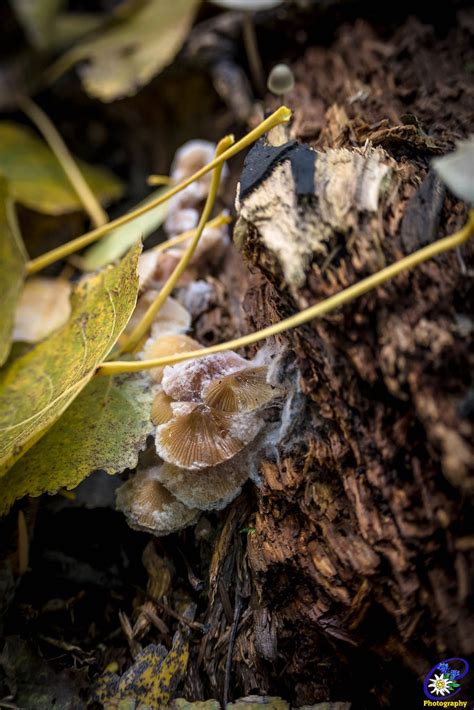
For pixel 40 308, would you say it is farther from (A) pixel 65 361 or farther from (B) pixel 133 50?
(B) pixel 133 50

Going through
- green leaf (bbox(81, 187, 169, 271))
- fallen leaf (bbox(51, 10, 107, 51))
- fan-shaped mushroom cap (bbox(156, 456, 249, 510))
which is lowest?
fan-shaped mushroom cap (bbox(156, 456, 249, 510))

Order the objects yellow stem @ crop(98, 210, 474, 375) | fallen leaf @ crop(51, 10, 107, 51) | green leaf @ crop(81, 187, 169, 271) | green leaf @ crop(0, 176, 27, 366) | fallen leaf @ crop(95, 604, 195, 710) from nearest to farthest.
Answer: yellow stem @ crop(98, 210, 474, 375) → fallen leaf @ crop(95, 604, 195, 710) → green leaf @ crop(0, 176, 27, 366) → green leaf @ crop(81, 187, 169, 271) → fallen leaf @ crop(51, 10, 107, 51)

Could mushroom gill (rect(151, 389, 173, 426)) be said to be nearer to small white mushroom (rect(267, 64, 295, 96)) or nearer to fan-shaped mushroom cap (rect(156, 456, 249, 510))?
fan-shaped mushroom cap (rect(156, 456, 249, 510))

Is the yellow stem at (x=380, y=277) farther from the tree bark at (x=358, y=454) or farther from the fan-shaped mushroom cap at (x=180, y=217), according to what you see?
the fan-shaped mushroom cap at (x=180, y=217)

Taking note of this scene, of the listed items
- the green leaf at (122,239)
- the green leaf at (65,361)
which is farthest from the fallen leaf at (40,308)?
the green leaf at (65,361)

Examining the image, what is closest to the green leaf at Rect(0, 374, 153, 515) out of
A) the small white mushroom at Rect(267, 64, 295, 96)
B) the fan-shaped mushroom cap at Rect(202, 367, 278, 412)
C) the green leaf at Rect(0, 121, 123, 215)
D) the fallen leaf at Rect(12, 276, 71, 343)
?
the fan-shaped mushroom cap at Rect(202, 367, 278, 412)
